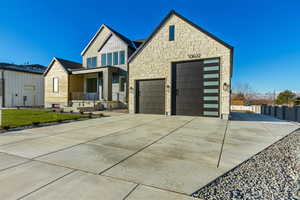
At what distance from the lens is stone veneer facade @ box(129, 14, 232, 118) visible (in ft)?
29.5

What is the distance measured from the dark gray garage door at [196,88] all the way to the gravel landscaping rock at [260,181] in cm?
636

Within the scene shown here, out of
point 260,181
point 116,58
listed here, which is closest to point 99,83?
point 116,58

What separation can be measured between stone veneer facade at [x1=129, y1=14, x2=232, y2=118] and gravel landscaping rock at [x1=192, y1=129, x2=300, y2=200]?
6.45 m

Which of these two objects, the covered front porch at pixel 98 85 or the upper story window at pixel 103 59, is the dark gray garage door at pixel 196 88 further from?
the upper story window at pixel 103 59

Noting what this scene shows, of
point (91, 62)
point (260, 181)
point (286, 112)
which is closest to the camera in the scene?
point (260, 181)

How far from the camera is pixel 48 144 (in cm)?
391

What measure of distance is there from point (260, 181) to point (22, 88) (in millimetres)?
25556

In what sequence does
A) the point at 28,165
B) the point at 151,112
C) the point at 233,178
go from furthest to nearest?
the point at 151,112 < the point at 28,165 < the point at 233,178

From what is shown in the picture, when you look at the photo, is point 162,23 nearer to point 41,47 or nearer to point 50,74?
point 50,74

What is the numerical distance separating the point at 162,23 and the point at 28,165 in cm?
1103

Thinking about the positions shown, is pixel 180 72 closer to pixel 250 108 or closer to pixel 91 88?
pixel 91 88

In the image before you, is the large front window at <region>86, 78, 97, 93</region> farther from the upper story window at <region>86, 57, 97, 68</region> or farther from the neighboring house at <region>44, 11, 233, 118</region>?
the neighboring house at <region>44, 11, 233, 118</region>

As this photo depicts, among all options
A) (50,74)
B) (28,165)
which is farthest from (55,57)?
(28,165)

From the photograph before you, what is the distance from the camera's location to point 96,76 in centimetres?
1714
